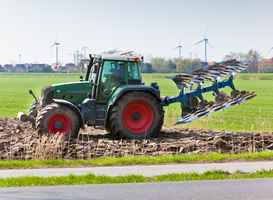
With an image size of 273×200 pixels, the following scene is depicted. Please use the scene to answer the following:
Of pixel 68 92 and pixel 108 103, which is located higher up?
pixel 68 92

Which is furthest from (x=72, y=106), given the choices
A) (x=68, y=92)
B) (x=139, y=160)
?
(x=139, y=160)

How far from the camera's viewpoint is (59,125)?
433 inches

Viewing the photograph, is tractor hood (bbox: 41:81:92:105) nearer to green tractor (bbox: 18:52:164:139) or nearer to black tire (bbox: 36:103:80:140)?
green tractor (bbox: 18:52:164:139)

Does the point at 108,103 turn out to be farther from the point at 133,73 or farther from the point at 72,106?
the point at 133,73

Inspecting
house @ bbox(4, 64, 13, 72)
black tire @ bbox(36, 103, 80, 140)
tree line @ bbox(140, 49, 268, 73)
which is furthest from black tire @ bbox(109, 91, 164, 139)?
house @ bbox(4, 64, 13, 72)

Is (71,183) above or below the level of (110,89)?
below

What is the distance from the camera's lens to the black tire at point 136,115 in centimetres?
1136

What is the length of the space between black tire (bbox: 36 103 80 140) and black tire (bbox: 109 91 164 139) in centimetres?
122

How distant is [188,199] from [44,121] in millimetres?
6331

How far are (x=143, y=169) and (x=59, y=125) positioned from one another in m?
4.03

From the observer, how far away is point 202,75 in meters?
13.3

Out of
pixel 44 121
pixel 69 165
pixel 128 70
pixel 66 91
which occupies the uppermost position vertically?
pixel 128 70

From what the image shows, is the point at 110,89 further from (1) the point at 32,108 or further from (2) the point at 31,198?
(2) the point at 31,198

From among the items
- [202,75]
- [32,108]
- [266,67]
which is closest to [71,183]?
[32,108]
